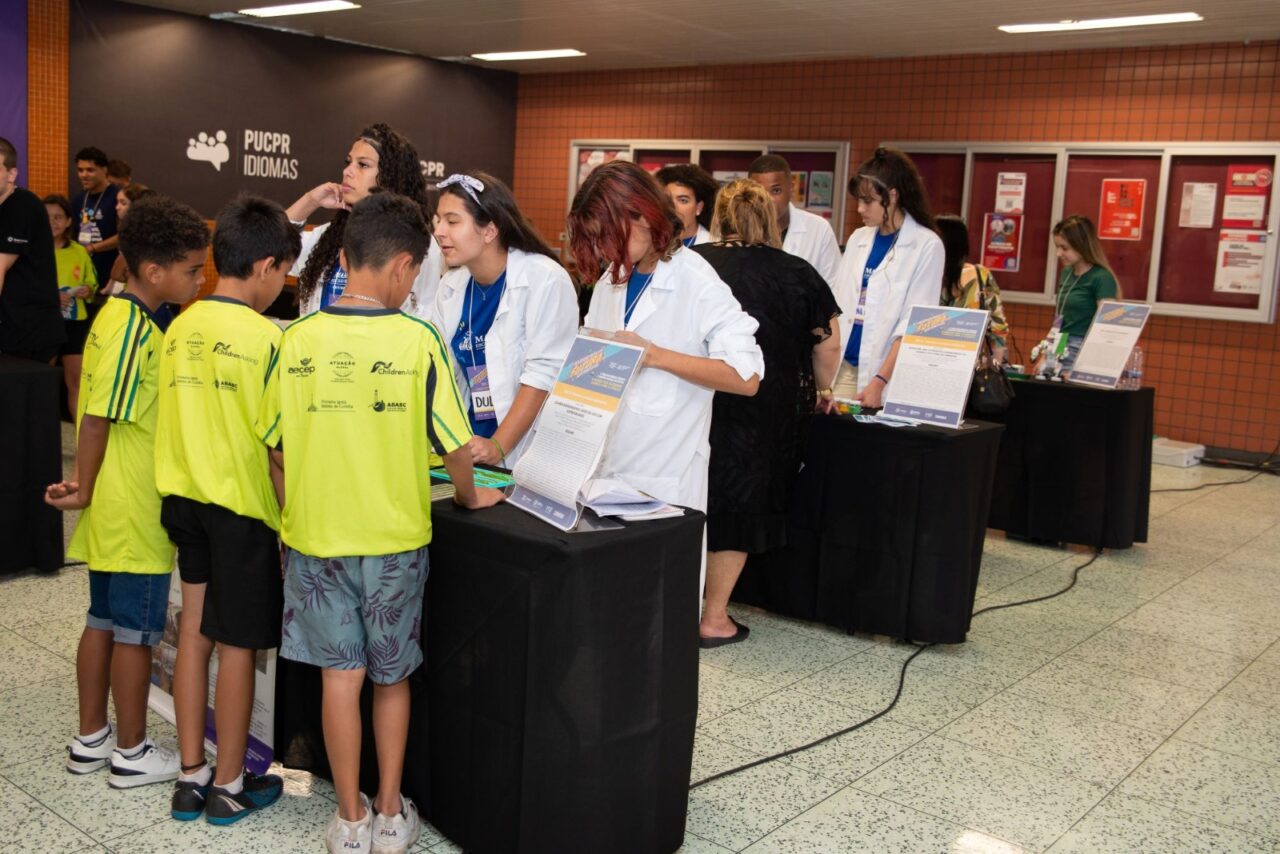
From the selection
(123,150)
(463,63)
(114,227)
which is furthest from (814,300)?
(463,63)

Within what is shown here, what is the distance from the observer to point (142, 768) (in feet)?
8.96

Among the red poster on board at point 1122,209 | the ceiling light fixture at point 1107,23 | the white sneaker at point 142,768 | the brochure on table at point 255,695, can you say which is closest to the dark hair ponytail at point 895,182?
the brochure on table at point 255,695

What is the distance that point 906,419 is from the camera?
398cm

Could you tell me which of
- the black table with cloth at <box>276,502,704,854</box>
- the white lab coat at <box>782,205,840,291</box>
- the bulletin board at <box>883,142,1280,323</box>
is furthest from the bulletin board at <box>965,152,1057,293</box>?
the black table with cloth at <box>276,502,704,854</box>

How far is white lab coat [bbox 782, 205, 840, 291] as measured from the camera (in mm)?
4828

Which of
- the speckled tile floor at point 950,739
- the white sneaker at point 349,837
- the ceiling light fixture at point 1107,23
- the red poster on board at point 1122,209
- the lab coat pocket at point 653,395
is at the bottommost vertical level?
the speckled tile floor at point 950,739

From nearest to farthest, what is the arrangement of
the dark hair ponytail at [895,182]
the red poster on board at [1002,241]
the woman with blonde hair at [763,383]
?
the woman with blonde hair at [763,383], the dark hair ponytail at [895,182], the red poster on board at [1002,241]

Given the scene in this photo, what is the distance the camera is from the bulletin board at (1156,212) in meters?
7.77

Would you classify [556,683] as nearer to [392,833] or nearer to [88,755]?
[392,833]

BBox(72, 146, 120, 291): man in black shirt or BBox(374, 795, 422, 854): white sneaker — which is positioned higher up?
BBox(72, 146, 120, 291): man in black shirt

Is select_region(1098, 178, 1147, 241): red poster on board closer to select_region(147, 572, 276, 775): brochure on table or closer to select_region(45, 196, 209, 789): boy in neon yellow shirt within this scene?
select_region(45, 196, 209, 789): boy in neon yellow shirt

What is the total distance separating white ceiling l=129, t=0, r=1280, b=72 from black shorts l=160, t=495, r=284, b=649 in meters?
5.75

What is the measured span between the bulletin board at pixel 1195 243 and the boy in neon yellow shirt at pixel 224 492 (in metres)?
7.15

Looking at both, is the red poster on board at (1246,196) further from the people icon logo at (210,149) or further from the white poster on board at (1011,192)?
the people icon logo at (210,149)
